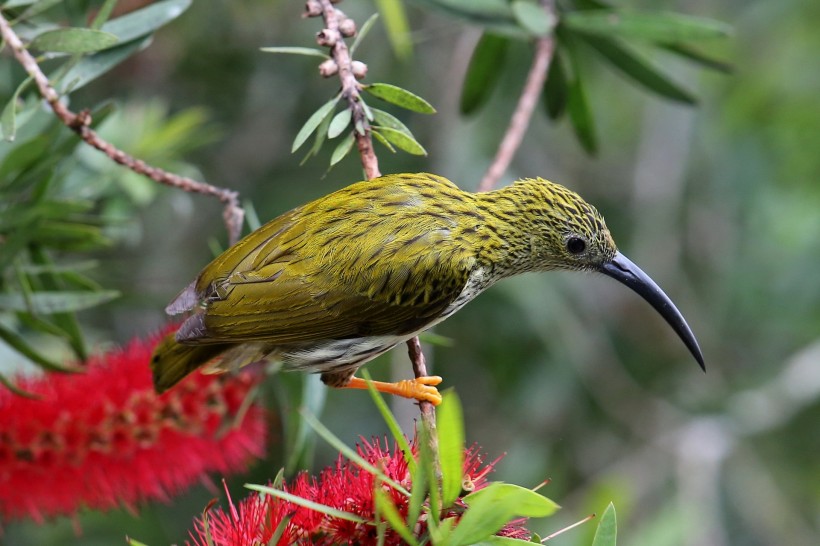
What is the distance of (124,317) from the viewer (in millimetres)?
4809

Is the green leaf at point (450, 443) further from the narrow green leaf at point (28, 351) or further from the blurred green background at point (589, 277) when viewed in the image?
the blurred green background at point (589, 277)

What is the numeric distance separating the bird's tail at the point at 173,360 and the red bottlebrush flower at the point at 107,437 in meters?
0.20

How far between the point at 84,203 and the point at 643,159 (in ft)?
10.1

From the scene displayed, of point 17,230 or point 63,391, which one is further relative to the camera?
point 63,391

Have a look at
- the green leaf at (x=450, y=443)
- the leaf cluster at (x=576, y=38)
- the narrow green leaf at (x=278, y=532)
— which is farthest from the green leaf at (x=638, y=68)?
the narrow green leaf at (x=278, y=532)

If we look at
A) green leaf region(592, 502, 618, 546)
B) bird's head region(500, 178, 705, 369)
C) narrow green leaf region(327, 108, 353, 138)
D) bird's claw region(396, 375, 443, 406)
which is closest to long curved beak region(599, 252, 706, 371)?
bird's head region(500, 178, 705, 369)

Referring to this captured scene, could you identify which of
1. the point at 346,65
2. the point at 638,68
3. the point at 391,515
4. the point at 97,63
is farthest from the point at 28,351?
the point at 638,68

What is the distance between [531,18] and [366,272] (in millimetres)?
1035

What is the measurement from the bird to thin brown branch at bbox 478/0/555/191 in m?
0.14

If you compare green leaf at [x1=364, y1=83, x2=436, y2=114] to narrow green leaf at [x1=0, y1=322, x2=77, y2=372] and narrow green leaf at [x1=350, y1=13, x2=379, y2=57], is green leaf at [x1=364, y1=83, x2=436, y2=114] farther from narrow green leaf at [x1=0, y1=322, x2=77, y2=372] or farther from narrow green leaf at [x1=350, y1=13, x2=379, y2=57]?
narrow green leaf at [x1=0, y1=322, x2=77, y2=372]

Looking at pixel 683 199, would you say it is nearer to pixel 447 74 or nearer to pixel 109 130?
pixel 447 74

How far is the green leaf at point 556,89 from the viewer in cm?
366

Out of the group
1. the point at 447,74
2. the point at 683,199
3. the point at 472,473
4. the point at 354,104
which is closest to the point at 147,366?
the point at 354,104

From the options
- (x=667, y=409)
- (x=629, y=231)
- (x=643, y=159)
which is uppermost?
(x=643, y=159)
